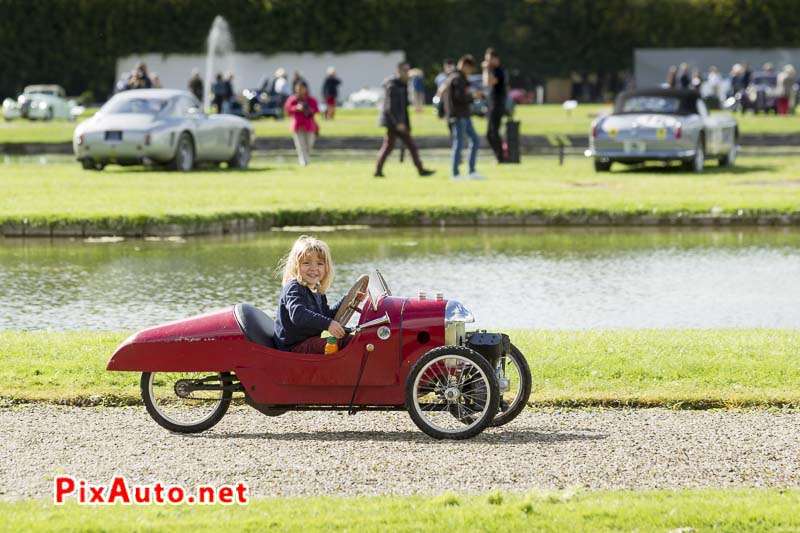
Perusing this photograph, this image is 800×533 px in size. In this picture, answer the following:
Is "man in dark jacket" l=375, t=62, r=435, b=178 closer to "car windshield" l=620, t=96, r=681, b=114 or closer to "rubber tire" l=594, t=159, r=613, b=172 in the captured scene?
"rubber tire" l=594, t=159, r=613, b=172

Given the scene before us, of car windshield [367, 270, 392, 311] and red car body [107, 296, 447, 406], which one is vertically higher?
car windshield [367, 270, 392, 311]

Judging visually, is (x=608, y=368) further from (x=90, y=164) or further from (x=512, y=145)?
(x=512, y=145)

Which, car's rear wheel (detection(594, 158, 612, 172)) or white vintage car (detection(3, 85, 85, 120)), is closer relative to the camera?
car's rear wheel (detection(594, 158, 612, 172))

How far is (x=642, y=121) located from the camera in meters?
27.2

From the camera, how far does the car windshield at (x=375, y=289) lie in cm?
803

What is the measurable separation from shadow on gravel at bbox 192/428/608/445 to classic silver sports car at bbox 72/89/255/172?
1976cm

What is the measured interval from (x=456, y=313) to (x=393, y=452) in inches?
→ 39.0

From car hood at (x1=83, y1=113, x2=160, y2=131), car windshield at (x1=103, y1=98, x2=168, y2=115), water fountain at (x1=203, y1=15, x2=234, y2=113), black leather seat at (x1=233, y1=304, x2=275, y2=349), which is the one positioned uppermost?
water fountain at (x1=203, y1=15, x2=234, y2=113)

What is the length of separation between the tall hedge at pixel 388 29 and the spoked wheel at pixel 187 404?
59.3m

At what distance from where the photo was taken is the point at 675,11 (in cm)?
6931

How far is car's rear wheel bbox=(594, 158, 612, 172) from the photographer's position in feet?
91.8

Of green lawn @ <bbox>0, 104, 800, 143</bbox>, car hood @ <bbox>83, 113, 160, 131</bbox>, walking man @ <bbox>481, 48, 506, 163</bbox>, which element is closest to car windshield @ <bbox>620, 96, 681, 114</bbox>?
walking man @ <bbox>481, 48, 506, 163</bbox>

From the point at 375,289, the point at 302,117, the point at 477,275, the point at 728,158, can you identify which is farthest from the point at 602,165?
the point at 375,289

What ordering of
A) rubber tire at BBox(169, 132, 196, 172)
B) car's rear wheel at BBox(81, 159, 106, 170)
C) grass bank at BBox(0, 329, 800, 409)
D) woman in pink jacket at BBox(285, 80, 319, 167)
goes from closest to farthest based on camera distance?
grass bank at BBox(0, 329, 800, 409) → rubber tire at BBox(169, 132, 196, 172) → car's rear wheel at BBox(81, 159, 106, 170) → woman in pink jacket at BBox(285, 80, 319, 167)
